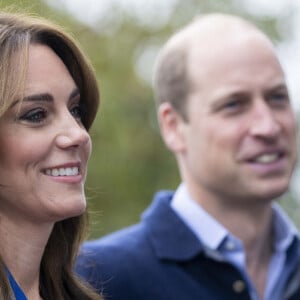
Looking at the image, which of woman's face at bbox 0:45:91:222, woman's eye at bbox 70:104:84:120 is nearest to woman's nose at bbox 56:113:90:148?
woman's face at bbox 0:45:91:222

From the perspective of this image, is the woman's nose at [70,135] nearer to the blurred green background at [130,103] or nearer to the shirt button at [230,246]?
the shirt button at [230,246]

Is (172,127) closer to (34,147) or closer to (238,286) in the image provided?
(238,286)

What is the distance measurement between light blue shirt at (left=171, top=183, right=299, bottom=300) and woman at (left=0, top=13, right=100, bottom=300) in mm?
999

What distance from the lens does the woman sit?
2836mm

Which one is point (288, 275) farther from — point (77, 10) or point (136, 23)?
point (136, 23)

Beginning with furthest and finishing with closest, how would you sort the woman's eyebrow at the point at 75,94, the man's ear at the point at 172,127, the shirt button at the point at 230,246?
the man's ear at the point at 172,127 → the shirt button at the point at 230,246 → the woman's eyebrow at the point at 75,94

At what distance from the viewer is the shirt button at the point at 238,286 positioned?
3822 mm

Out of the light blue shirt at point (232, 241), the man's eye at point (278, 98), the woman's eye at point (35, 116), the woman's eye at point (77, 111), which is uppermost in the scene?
the woman's eye at point (35, 116)

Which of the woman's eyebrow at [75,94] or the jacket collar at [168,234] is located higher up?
the woman's eyebrow at [75,94]

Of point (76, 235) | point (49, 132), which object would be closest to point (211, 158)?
point (76, 235)

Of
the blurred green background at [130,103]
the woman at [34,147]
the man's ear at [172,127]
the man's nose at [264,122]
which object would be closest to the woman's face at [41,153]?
the woman at [34,147]

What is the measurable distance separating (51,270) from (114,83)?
8081 millimetres

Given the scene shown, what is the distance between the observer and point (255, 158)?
3953mm

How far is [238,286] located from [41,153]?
4.08 ft
